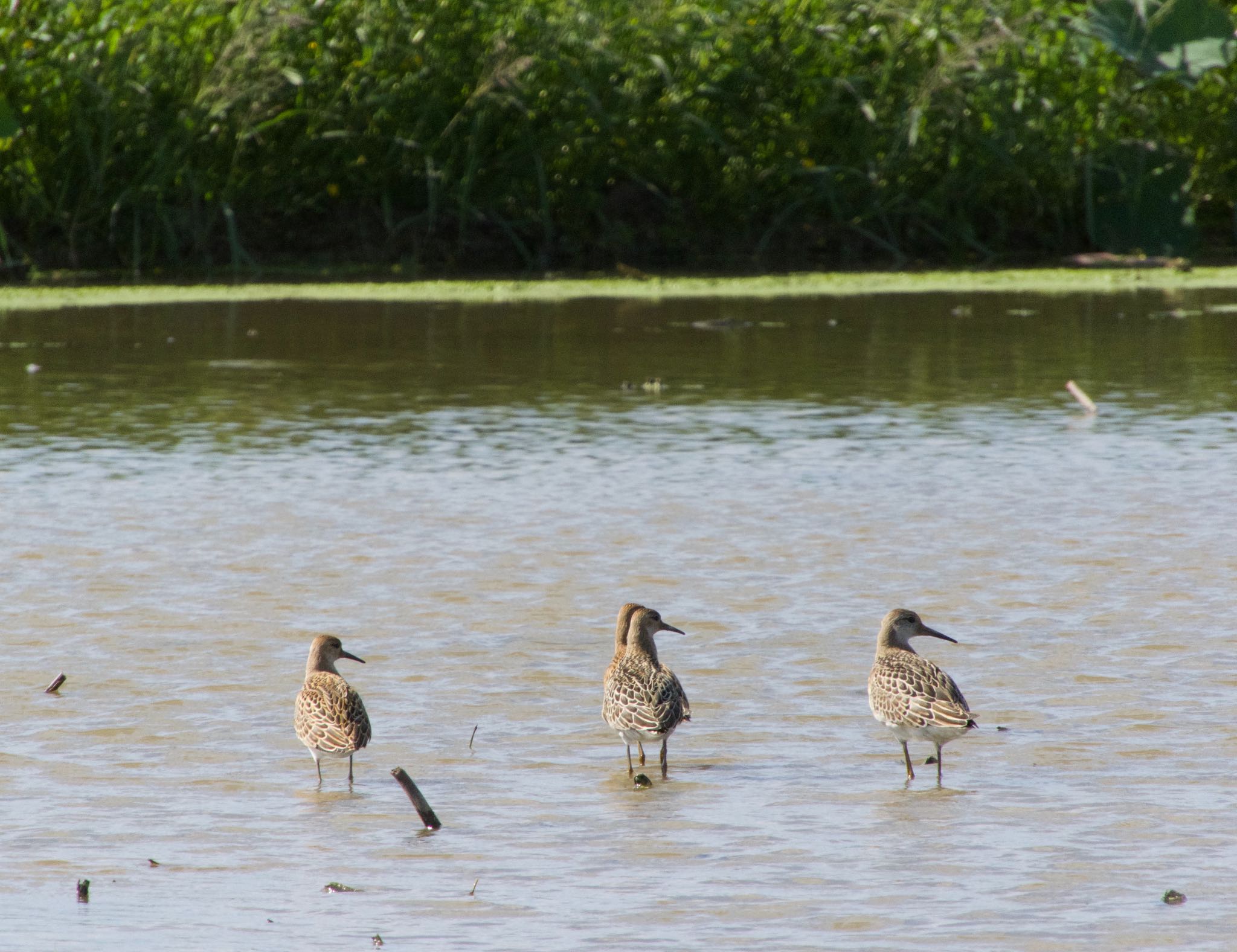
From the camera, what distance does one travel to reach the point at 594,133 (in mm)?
20812

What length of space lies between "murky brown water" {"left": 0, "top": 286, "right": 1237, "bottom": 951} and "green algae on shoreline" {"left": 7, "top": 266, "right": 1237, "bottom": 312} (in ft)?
14.7

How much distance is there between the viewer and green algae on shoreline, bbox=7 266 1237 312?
18.7 meters

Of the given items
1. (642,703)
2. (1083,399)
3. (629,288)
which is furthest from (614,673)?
(629,288)

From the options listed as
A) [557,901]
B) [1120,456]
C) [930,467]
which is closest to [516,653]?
[557,901]

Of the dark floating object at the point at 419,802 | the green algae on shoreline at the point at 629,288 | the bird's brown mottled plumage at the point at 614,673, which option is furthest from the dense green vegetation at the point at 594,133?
the dark floating object at the point at 419,802

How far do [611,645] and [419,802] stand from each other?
2104 mm

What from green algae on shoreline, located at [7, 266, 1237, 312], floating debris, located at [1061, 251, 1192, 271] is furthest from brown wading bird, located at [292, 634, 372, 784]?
floating debris, located at [1061, 251, 1192, 271]

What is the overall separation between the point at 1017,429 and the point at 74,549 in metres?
5.12

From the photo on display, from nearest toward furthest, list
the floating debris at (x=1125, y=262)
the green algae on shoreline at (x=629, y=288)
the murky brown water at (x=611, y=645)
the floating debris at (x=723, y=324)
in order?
the murky brown water at (x=611, y=645)
the floating debris at (x=723, y=324)
the green algae on shoreline at (x=629, y=288)
the floating debris at (x=1125, y=262)

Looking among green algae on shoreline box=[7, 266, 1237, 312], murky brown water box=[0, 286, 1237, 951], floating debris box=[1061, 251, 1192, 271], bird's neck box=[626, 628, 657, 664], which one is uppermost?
floating debris box=[1061, 251, 1192, 271]

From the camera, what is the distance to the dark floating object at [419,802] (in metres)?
4.69

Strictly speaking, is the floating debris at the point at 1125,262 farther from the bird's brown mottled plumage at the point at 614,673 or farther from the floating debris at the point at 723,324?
the bird's brown mottled plumage at the point at 614,673

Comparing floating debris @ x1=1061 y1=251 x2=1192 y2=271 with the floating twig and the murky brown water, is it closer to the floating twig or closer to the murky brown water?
the murky brown water

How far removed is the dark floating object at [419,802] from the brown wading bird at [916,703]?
1.15 m
